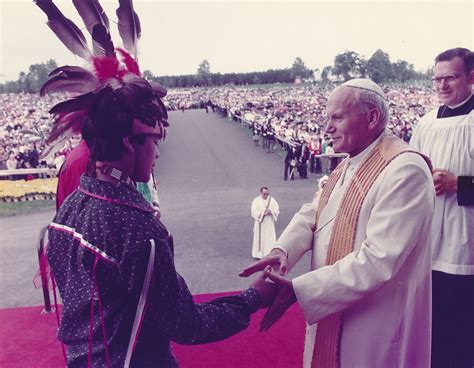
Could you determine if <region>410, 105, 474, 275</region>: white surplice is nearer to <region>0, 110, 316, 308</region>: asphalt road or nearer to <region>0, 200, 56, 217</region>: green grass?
<region>0, 110, 316, 308</region>: asphalt road

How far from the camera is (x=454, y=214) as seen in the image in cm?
299

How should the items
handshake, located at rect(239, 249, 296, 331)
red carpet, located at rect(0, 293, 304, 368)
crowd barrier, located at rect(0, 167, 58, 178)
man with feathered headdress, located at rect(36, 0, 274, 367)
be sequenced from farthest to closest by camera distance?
→ crowd barrier, located at rect(0, 167, 58, 178), red carpet, located at rect(0, 293, 304, 368), handshake, located at rect(239, 249, 296, 331), man with feathered headdress, located at rect(36, 0, 274, 367)

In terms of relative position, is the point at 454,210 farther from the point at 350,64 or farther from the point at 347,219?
the point at 350,64

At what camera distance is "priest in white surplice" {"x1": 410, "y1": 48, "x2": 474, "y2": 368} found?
116 inches

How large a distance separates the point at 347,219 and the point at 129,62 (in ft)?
4.08

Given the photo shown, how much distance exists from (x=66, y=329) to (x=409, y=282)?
4.85 ft

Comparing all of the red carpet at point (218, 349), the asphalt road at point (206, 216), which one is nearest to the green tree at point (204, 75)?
the asphalt road at point (206, 216)

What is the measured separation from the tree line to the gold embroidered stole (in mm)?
43312

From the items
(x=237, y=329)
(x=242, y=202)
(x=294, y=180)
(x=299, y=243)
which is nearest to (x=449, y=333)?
(x=299, y=243)

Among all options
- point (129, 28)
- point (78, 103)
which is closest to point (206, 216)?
point (129, 28)

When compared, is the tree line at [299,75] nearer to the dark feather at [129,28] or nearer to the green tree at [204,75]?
the green tree at [204,75]

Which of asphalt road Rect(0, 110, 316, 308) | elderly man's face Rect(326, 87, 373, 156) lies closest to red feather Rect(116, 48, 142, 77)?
elderly man's face Rect(326, 87, 373, 156)

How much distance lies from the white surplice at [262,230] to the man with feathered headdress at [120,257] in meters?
6.54

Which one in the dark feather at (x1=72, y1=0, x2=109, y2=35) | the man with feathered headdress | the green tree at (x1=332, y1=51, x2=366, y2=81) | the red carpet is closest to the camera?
the man with feathered headdress
